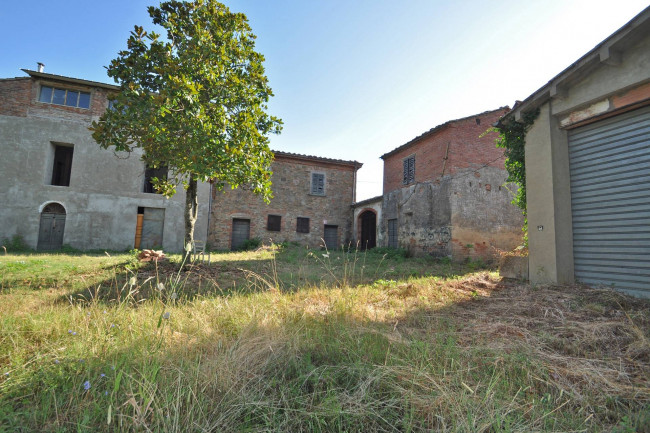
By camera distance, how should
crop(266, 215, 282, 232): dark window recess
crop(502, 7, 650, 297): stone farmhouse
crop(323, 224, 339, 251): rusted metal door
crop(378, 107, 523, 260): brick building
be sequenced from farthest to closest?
crop(323, 224, 339, 251): rusted metal door → crop(266, 215, 282, 232): dark window recess → crop(378, 107, 523, 260): brick building → crop(502, 7, 650, 297): stone farmhouse

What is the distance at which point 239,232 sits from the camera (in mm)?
16688

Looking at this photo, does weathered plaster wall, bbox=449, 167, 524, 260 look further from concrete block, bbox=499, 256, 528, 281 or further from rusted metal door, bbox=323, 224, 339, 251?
rusted metal door, bbox=323, 224, 339, 251

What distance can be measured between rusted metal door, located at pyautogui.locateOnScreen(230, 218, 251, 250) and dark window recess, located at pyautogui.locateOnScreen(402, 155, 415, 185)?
905 cm

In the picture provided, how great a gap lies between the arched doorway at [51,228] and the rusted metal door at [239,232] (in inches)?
302

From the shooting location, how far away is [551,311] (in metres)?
3.63

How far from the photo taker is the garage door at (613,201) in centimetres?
424

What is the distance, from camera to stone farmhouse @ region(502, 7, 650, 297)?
4234 mm

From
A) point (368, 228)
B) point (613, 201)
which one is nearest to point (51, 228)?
point (368, 228)

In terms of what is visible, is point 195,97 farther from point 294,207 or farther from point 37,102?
point 37,102

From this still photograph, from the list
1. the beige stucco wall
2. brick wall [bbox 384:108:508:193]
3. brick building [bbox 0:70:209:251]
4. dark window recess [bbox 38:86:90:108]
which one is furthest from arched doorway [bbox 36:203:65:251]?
the beige stucco wall

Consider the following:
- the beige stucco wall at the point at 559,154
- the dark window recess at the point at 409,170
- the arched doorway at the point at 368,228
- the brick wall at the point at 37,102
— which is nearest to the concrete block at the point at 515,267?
the beige stucco wall at the point at 559,154

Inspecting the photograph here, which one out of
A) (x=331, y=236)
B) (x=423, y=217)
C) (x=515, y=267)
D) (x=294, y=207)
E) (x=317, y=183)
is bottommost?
(x=515, y=267)

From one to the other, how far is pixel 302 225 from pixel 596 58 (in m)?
14.7

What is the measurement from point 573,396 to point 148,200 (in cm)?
1644
